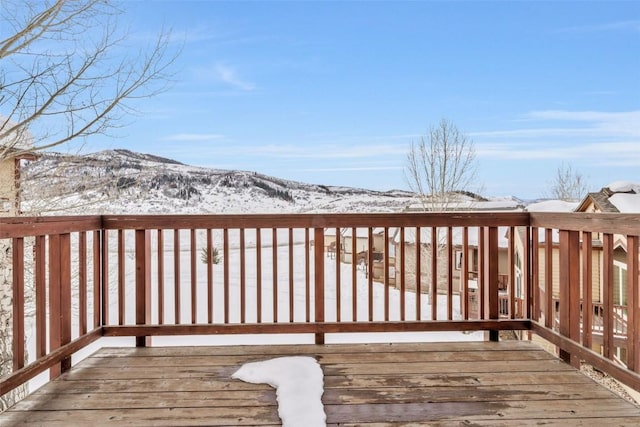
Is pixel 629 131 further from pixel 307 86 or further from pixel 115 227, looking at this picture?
pixel 115 227

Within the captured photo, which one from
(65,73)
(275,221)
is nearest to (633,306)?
(275,221)

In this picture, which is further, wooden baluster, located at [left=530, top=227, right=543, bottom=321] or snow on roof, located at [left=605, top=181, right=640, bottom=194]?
snow on roof, located at [left=605, top=181, right=640, bottom=194]

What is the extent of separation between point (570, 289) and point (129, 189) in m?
7.06

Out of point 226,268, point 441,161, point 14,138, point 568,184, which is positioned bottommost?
point 226,268

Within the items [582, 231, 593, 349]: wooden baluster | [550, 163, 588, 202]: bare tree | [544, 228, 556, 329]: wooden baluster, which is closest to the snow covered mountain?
[544, 228, 556, 329]: wooden baluster

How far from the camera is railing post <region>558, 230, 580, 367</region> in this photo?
8.64 feet

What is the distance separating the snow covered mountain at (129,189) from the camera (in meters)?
6.89

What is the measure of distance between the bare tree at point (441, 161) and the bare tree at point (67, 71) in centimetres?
865

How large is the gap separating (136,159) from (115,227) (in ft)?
19.4

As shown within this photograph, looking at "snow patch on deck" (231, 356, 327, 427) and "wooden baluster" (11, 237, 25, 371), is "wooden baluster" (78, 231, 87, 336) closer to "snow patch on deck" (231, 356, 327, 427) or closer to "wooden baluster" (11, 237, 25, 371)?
"wooden baluster" (11, 237, 25, 371)

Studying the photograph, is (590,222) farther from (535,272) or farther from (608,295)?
(535,272)

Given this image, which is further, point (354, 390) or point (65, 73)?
point (65, 73)

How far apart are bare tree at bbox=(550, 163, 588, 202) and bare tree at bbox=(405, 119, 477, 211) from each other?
33.6ft

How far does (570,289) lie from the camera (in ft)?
8.77
